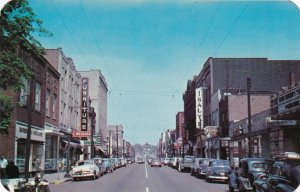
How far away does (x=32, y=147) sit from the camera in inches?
1468

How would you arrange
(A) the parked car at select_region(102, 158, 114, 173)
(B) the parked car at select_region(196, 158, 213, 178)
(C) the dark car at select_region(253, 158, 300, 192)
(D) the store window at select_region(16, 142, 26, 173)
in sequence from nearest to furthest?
(C) the dark car at select_region(253, 158, 300, 192), (D) the store window at select_region(16, 142, 26, 173), (B) the parked car at select_region(196, 158, 213, 178), (A) the parked car at select_region(102, 158, 114, 173)

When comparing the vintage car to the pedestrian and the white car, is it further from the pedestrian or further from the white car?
the pedestrian

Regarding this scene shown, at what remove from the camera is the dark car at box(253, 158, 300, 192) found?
1191 cm

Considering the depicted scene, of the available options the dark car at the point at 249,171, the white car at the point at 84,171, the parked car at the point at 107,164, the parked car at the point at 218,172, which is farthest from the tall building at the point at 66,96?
the dark car at the point at 249,171

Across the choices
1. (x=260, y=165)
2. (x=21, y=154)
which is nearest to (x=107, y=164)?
(x=21, y=154)

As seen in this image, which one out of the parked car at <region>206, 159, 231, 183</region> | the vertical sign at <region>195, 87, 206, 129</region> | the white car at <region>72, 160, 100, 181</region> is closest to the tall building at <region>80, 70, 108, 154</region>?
the vertical sign at <region>195, 87, 206, 129</region>

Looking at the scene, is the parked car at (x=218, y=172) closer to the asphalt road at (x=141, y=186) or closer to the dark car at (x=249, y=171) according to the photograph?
the asphalt road at (x=141, y=186)

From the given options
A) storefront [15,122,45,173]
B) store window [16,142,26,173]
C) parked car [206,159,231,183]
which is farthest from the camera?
storefront [15,122,45,173]

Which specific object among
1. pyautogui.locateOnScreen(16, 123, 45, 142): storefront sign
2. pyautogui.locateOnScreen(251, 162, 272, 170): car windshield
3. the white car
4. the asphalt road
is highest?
pyautogui.locateOnScreen(16, 123, 45, 142): storefront sign

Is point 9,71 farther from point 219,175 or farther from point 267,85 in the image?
point 267,85

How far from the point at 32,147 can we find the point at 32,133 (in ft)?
4.72

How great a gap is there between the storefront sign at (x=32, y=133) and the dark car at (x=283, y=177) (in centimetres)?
2139

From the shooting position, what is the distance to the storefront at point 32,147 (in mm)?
31750

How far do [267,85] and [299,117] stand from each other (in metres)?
32.0
